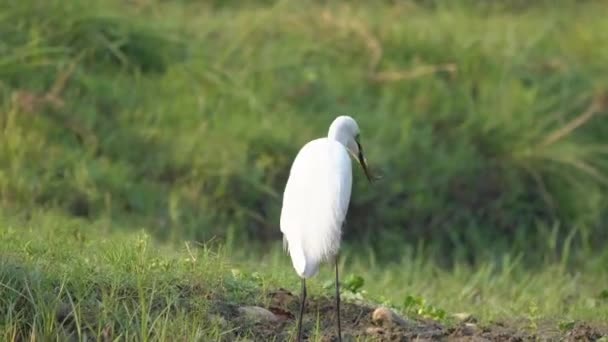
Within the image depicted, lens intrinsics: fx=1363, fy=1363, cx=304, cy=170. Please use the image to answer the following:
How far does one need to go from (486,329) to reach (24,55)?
13.2 ft

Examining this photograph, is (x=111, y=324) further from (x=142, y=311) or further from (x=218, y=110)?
(x=218, y=110)

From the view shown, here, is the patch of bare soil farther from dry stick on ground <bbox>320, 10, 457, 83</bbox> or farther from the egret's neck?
dry stick on ground <bbox>320, 10, 457, 83</bbox>

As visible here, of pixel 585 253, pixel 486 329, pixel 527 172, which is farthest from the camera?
pixel 527 172

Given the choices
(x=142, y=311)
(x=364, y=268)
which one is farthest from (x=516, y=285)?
(x=142, y=311)

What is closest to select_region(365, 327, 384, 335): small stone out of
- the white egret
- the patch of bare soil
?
the patch of bare soil

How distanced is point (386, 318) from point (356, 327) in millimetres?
109

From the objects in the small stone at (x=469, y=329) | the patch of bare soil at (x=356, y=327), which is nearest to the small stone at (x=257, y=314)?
the patch of bare soil at (x=356, y=327)

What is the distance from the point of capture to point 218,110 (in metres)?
8.25

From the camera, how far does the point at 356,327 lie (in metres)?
4.61

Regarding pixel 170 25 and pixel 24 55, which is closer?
pixel 24 55

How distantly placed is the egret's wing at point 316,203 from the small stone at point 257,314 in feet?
0.87

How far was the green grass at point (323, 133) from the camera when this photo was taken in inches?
282

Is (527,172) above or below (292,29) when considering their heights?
below

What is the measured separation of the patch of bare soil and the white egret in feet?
0.45
